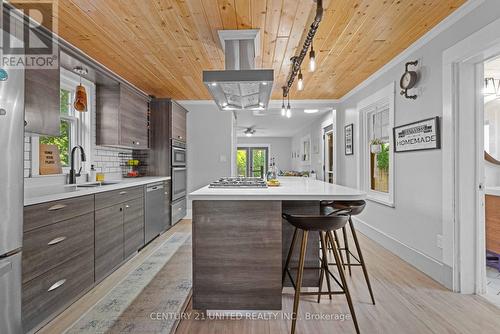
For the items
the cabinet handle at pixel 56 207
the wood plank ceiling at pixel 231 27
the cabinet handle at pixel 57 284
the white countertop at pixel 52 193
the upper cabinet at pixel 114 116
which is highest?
the wood plank ceiling at pixel 231 27

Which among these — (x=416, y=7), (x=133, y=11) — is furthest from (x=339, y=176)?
(x=133, y=11)

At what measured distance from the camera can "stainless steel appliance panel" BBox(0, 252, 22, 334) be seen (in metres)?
1.37

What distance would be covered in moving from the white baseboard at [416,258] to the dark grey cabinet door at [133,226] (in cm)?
313

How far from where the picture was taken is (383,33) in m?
2.66

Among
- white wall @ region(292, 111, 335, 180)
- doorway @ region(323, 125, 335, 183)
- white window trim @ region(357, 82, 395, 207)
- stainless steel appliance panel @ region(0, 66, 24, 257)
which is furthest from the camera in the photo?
white wall @ region(292, 111, 335, 180)

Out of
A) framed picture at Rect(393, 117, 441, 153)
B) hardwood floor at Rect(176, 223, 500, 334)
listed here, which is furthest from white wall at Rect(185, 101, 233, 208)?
hardwood floor at Rect(176, 223, 500, 334)

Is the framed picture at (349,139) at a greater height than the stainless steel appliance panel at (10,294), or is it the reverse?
the framed picture at (349,139)

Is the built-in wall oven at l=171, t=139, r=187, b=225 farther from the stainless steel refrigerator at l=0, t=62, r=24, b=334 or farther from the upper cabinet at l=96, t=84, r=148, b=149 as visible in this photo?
the stainless steel refrigerator at l=0, t=62, r=24, b=334

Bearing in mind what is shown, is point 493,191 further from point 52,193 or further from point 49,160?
point 49,160

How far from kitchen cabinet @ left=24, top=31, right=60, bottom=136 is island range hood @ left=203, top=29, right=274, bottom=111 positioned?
4.05 ft

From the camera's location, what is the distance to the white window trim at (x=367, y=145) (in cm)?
340

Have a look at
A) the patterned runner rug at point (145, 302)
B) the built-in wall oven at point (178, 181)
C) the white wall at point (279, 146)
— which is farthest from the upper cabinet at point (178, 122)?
the white wall at point (279, 146)

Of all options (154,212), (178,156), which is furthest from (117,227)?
(178,156)

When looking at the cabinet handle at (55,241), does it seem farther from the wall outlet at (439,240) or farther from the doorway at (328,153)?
the doorway at (328,153)
